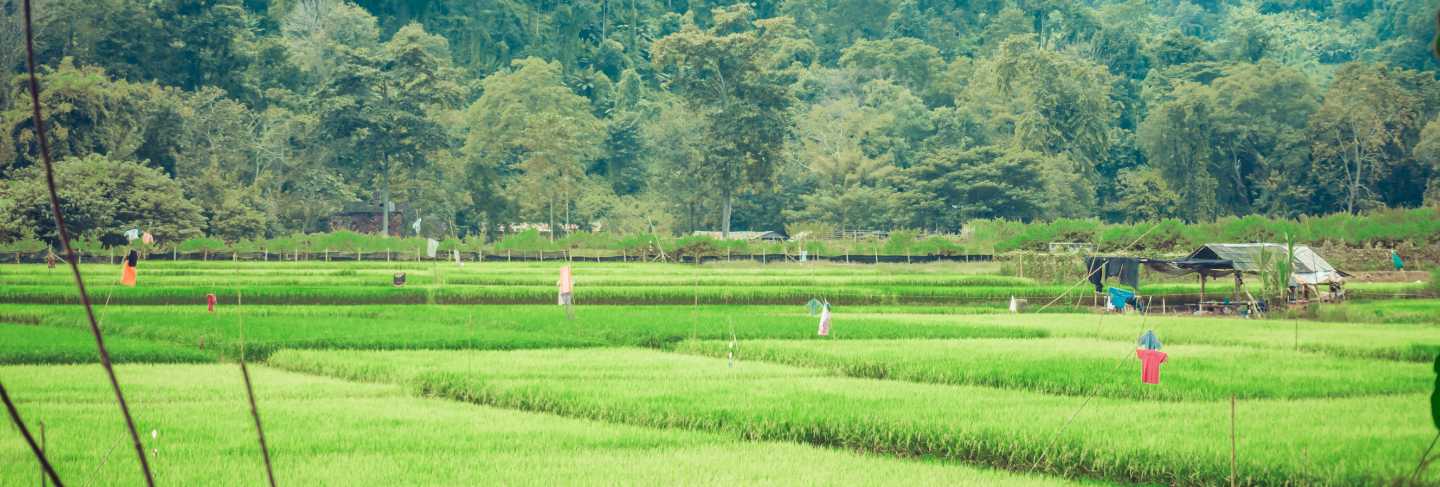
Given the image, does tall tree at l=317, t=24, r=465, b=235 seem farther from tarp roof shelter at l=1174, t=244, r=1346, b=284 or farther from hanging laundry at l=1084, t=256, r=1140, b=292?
tarp roof shelter at l=1174, t=244, r=1346, b=284

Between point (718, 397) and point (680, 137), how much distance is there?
54.7 metres

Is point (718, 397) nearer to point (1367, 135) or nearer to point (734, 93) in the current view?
point (734, 93)

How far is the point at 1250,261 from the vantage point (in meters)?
27.9

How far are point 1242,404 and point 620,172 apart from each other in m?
59.1

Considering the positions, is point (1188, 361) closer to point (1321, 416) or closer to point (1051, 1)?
point (1321, 416)

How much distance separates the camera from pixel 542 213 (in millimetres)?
60438

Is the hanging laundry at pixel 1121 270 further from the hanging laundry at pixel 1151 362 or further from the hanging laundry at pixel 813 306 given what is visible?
the hanging laundry at pixel 1151 362

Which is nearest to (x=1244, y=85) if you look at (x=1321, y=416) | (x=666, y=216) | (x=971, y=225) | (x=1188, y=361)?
(x=971, y=225)

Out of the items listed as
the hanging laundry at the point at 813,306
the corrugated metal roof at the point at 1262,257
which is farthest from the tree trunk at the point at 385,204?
the corrugated metal roof at the point at 1262,257

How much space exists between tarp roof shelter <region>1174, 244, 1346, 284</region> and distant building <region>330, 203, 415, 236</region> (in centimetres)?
3897

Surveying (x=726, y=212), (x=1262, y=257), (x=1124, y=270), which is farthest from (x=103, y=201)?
(x=1262, y=257)

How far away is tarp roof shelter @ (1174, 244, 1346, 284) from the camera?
27062 mm

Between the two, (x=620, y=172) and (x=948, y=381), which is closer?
(x=948, y=381)

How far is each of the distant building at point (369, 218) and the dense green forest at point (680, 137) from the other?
25 centimetres
